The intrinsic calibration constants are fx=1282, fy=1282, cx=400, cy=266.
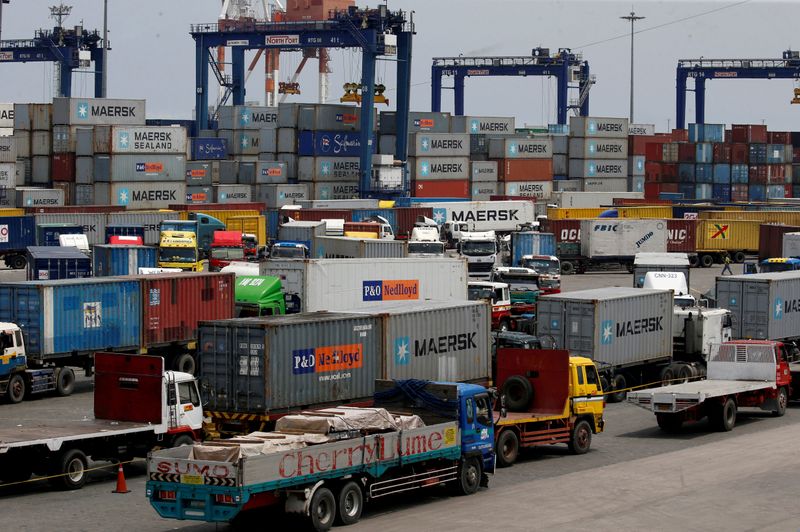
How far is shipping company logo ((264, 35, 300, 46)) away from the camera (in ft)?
320

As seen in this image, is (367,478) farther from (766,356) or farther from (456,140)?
(456,140)

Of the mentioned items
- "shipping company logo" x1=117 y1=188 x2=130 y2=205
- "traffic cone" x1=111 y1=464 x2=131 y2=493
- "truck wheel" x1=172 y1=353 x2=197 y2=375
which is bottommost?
"traffic cone" x1=111 y1=464 x2=131 y2=493

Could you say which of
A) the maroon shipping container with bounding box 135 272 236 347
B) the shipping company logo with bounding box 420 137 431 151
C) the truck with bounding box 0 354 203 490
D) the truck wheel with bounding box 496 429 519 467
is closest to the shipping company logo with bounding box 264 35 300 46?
the shipping company logo with bounding box 420 137 431 151

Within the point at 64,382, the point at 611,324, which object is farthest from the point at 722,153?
the point at 64,382

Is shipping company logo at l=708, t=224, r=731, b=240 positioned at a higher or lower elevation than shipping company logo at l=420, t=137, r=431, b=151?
lower

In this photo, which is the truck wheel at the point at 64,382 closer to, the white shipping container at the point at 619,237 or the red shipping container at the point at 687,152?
the white shipping container at the point at 619,237

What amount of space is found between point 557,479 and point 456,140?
81.0 m

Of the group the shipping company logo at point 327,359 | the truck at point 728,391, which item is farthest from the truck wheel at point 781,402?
the shipping company logo at point 327,359

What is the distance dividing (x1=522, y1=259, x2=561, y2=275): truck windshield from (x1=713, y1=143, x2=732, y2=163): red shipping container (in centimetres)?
6524

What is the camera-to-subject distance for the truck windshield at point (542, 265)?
55344 mm

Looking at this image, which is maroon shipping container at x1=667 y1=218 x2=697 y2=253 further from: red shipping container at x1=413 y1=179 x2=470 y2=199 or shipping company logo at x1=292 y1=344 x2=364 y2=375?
shipping company logo at x1=292 y1=344 x2=364 y2=375

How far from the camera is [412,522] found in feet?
67.5

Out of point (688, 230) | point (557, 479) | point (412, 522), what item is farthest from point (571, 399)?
point (688, 230)

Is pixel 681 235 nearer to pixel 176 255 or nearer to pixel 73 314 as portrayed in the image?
pixel 176 255
